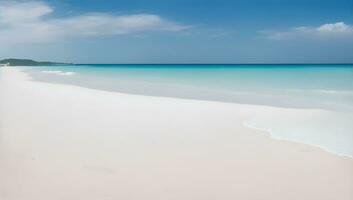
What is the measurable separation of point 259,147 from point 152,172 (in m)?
0.83

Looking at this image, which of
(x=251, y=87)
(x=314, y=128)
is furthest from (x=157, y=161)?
(x=251, y=87)

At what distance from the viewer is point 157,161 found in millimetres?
2172

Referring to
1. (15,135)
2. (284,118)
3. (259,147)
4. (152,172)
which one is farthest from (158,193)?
(284,118)

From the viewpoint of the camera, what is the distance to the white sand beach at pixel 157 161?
1730 mm

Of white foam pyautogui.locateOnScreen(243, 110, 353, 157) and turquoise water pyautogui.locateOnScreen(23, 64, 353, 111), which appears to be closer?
white foam pyautogui.locateOnScreen(243, 110, 353, 157)

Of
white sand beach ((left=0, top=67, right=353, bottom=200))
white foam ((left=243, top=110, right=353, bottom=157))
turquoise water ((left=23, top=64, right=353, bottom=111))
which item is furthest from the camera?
turquoise water ((left=23, top=64, right=353, bottom=111))

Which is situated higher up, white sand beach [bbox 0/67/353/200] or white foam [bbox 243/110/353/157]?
white foam [bbox 243/110/353/157]

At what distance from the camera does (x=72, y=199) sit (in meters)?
1.62

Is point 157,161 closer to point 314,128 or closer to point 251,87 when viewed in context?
point 314,128

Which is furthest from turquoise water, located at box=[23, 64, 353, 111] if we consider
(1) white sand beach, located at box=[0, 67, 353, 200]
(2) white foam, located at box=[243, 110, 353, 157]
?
(1) white sand beach, located at box=[0, 67, 353, 200]

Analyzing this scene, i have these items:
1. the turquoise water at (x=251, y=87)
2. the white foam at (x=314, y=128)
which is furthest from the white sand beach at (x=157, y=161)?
the turquoise water at (x=251, y=87)

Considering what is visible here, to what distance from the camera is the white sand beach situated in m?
1.73

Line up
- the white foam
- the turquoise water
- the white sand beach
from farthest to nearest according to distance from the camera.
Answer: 1. the turquoise water
2. the white foam
3. the white sand beach

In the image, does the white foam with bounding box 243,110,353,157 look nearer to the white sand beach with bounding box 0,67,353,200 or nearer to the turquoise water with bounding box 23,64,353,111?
the white sand beach with bounding box 0,67,353,200
